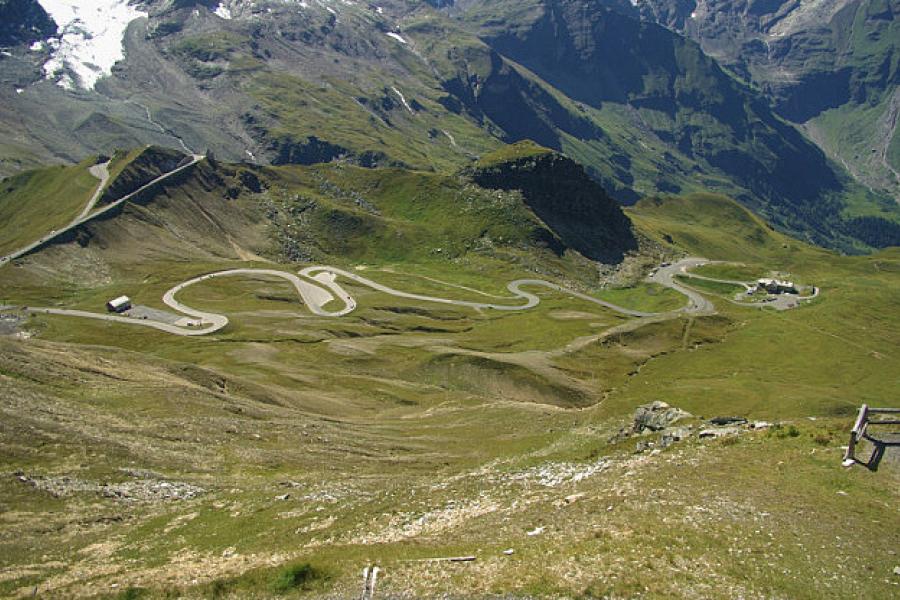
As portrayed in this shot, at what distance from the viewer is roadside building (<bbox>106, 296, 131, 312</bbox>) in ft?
556

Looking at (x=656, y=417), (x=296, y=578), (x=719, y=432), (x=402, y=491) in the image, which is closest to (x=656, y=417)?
(x=656, y=417)

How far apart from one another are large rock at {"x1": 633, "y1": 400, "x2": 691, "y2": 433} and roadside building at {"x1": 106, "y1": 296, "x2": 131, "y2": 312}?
149 meters

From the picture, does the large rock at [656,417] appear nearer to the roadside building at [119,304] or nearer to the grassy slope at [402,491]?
the grassy slope at [402,491]

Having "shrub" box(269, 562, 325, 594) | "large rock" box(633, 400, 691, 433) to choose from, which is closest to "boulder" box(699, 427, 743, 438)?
"large rock" box(633, 400, 691, 433)

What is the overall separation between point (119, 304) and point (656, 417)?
152680 mm

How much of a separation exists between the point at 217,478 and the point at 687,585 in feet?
150

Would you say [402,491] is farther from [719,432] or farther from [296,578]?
[719,432]

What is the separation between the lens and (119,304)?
17062 cm

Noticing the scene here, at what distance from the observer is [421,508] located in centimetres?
4712

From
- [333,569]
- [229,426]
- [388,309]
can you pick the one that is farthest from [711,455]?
[388,309]

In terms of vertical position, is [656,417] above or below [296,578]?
above

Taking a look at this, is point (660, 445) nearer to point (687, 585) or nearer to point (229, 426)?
point (687, 585)

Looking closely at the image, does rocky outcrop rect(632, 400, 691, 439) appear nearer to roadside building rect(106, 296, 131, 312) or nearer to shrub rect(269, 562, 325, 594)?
shrub rect(269, 562, 325, 594)

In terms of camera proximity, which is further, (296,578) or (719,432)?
(719,432)
